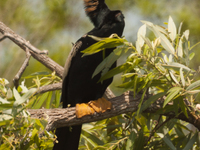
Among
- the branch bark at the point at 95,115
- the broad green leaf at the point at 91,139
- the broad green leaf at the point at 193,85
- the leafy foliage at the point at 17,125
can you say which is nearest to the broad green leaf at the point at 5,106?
the leafy foliage at the point at 17,125

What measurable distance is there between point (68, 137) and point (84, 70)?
62 cm

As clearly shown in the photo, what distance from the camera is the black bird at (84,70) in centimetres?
220

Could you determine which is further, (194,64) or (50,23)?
(50,23)

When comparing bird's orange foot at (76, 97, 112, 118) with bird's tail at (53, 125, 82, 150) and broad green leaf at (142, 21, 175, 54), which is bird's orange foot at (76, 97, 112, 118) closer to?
bird's tail at (53, 125, 82, 150)

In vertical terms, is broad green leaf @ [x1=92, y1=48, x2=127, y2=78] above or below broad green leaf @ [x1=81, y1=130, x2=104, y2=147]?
above

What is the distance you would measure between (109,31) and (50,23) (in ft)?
13.7

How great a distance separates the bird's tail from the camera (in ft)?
7.39

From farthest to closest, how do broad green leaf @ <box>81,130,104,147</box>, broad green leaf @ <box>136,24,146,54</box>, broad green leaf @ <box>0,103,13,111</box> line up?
broad green leaf @ <box>81,130,104,147</box> → broad green leaf @ <box>136,24,146,54</box> → broad green leaf @ <box>0,103,13,111</box>

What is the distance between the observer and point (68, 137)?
7.47 feet

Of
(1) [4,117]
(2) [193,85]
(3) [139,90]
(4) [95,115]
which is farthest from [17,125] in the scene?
(2) [193,85]

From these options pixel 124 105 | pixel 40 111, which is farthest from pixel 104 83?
pixel 40 111

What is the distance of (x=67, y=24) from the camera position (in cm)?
587

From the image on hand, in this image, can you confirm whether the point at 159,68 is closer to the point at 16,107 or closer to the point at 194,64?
the point at 16,107

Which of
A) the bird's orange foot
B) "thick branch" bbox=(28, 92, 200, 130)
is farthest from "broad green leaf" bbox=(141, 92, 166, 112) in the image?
the bird's orange foot
